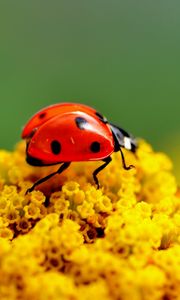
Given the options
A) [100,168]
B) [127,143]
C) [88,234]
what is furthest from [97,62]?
[88,234]

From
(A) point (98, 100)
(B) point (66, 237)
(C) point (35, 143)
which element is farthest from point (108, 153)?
(A) point (98, 100)

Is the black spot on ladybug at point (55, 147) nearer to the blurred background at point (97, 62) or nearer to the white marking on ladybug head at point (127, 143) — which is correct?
the white marking on ladybug head at point (127, 143)

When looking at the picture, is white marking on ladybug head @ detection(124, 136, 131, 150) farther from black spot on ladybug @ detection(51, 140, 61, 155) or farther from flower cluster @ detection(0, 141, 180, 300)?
black spot on ladybug @ detection(51, 140, 61, 155)

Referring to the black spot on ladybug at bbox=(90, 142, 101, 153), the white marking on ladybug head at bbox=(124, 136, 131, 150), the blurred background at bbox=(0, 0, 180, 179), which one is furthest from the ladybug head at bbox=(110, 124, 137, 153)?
the blurred background at bbox=(0, 0, 180, 179)

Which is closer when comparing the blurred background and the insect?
the insect

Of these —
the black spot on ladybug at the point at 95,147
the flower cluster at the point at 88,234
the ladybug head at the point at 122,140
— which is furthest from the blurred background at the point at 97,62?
the black spot on ladybug at the point at 95,147

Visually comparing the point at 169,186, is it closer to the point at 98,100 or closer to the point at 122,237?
the point at 122,237
